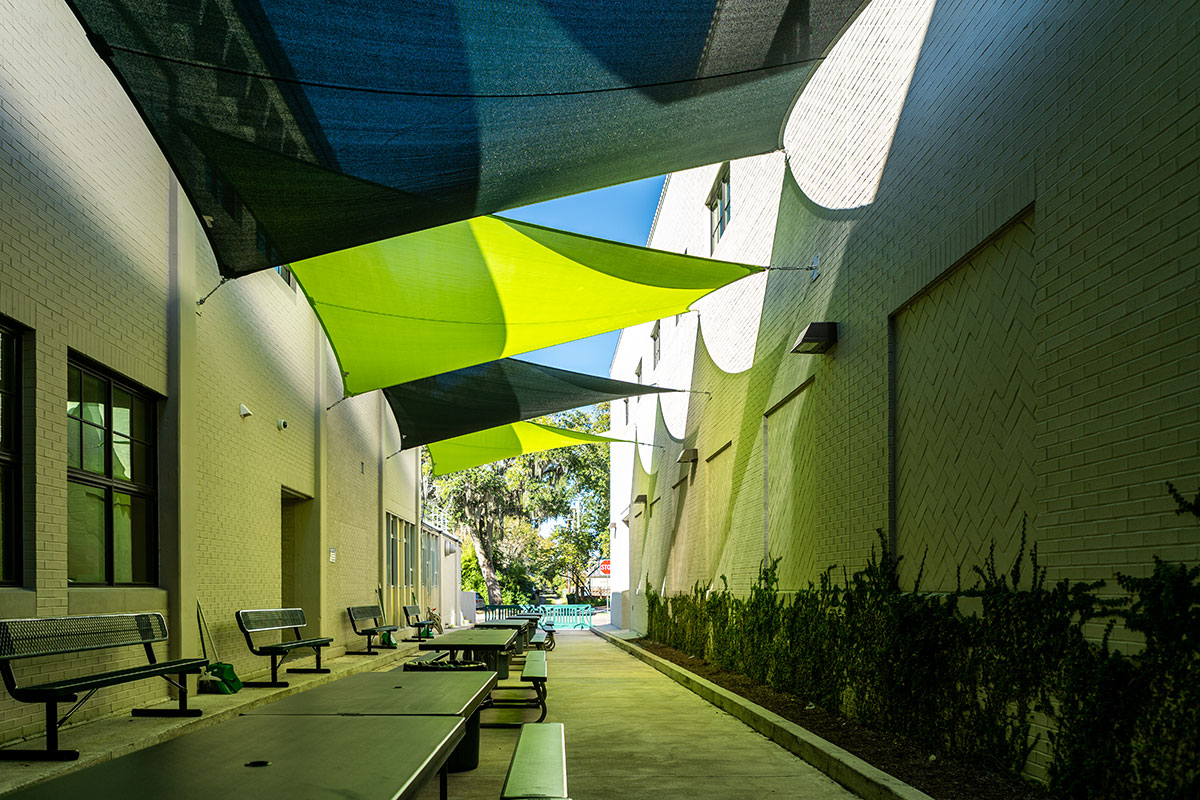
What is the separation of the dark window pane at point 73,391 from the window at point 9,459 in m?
0.76

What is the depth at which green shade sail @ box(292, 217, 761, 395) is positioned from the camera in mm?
9250

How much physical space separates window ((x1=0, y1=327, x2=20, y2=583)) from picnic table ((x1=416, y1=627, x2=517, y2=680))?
3.49 meters

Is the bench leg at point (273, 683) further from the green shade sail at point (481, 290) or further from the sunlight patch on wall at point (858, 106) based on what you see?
the sunlight patch on wall at point (858, 106)

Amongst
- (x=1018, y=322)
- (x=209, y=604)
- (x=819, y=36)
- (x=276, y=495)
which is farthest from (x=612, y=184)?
(x=276, y=495)

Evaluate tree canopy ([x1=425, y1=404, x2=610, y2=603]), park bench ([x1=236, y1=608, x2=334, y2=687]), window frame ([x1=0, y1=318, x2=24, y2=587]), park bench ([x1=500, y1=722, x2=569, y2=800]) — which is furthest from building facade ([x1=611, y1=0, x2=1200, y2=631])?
tree canopy ([x1=425, y1=404, x2=610, y2=603])

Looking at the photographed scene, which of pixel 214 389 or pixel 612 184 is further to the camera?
pixel 214 389

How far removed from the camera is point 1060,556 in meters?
4.57

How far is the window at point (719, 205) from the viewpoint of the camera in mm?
15216

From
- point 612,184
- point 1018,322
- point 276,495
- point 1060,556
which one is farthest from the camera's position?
point 276,495

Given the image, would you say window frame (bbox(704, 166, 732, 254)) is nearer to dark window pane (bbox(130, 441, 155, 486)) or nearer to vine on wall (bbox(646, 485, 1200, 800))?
vine on wall (bbox(646, 485, 1200, 800))

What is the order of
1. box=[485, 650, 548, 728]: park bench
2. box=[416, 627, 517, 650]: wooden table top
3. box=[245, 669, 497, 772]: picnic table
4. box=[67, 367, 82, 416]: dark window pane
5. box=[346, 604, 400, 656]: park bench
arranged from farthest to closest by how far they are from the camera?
1. box=[346, 604, 400, 656]: park bench
2. box=[416, 627, 517, 650]: wooden table top
3. box=[485, 650, 548, 728]: park bench
4. box=[67, 367, 82, 416]: dark window pane
5. box=[245, 669, 497, 772]: picnic table

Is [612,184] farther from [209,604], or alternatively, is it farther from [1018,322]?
[209,604]

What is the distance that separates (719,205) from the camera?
16016 millimetres

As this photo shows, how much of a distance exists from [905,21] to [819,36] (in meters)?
1.18
